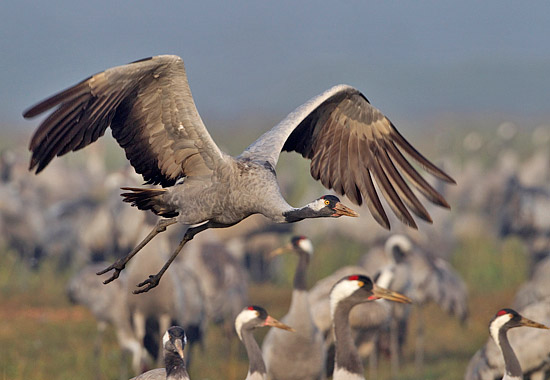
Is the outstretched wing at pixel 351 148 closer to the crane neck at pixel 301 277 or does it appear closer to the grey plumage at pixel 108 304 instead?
the crane neck at pixel 301 277

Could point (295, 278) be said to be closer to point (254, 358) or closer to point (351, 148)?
point (254, 358)

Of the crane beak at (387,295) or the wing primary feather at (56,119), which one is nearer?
the wing primary feather at (56,119)

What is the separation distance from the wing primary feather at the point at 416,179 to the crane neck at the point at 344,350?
44.4 inches

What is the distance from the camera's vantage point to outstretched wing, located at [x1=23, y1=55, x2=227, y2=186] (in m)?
4.92

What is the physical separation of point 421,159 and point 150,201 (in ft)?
4.91

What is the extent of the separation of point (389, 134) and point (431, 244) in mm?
6050

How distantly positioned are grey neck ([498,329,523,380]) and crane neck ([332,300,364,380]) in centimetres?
84

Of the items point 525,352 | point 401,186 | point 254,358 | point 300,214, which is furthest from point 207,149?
point 525,352

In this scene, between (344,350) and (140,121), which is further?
(344,350)

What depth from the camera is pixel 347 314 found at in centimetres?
662

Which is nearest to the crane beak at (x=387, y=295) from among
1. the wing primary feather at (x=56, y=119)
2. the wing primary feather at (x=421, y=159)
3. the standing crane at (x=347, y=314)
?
the standing crane at (x=347, y=314)

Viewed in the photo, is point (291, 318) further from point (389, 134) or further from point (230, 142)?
point (230, 142)

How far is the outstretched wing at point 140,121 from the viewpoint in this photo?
4922 mm

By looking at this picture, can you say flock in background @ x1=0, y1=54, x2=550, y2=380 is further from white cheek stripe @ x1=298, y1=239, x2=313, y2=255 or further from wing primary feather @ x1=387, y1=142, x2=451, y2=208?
wing primary feather @ x1=387, y1=142, x2=451, y2=208
